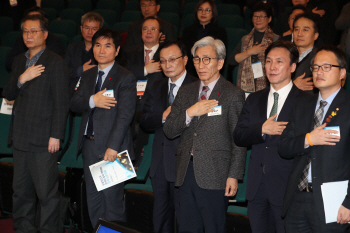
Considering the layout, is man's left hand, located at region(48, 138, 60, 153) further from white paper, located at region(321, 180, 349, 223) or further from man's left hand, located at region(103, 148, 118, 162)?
white paper, located at region(321, 180, 349, 223)

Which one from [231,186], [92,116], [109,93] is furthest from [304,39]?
[92,116]

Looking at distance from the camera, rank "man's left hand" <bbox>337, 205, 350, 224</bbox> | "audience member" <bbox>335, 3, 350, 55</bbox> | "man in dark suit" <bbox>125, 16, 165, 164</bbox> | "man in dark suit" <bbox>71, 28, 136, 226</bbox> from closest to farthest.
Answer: "man's left hand" <bbox>337, 205, 350, 224</bbox>, "man in dark suit" <bbox>71, 28, 136, 226</bbox>, "man in dark suit" <bbox>125, 16, 165, 164</bbox>, "audience member" <bbox>335, 3, 350, 55</bbox>

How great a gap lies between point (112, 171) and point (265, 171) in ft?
4.24

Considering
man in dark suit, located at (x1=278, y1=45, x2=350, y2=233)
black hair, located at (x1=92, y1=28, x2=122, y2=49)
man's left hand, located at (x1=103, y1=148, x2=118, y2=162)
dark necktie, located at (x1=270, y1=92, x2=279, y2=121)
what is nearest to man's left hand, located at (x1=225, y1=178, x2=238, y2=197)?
man in dark suit, located at (x1=278, y1=45, x2=350, y2=233)

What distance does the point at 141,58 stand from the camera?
434cm

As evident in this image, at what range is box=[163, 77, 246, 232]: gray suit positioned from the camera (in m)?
2.92

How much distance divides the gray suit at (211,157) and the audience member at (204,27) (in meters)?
1.92

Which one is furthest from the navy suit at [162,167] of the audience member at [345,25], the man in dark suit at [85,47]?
the audience member at [345,25]

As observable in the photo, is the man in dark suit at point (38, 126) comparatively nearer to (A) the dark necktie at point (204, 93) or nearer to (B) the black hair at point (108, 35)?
(B) the black hair at point (108, 35)

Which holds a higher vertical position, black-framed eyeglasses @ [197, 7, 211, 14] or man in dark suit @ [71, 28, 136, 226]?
black-framed eyeglasses @ [197, 7, 211, 14]

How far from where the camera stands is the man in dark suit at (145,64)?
402cm

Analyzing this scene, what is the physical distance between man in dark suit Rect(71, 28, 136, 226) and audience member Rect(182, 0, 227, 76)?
57.5 inches

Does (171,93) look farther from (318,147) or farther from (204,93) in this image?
(318,147)

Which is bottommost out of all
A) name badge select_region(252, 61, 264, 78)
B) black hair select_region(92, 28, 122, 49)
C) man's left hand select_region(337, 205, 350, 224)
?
man's left hand select_region(337, 205, 350, 224)
